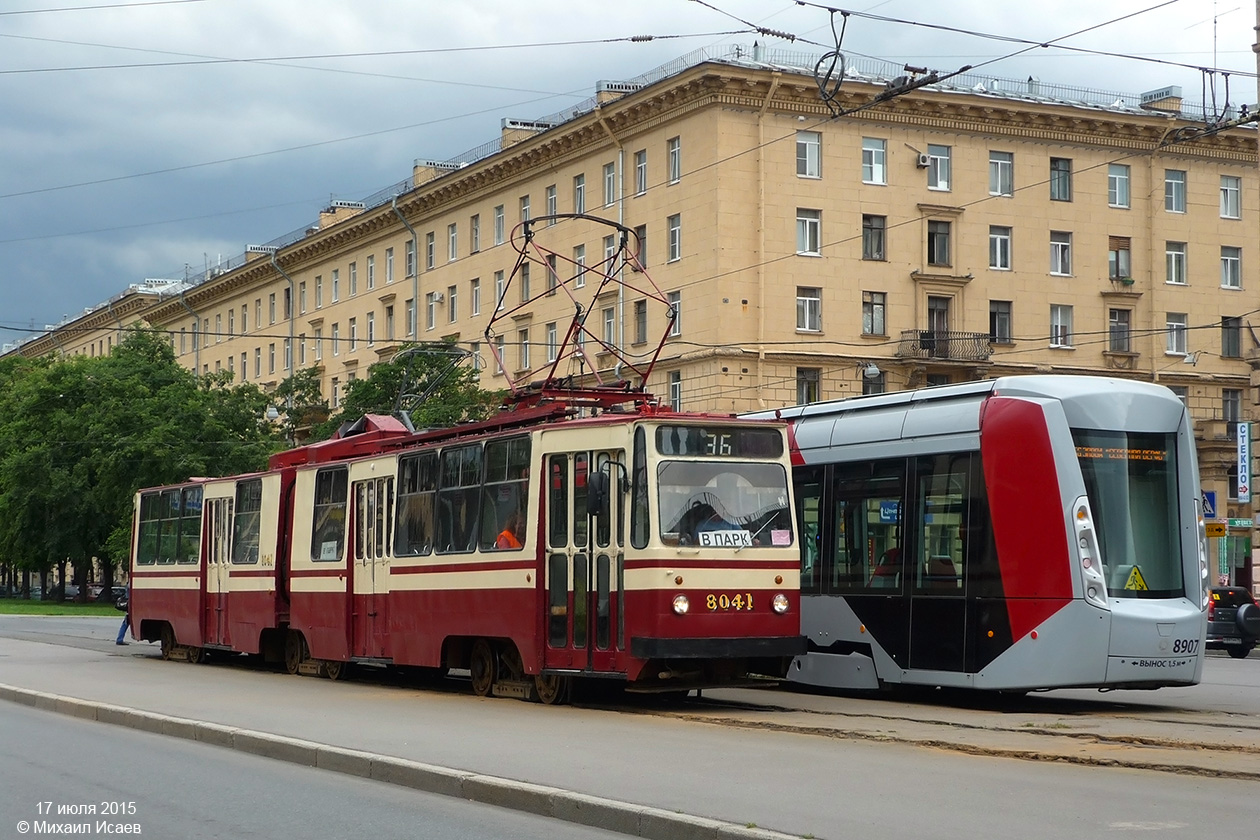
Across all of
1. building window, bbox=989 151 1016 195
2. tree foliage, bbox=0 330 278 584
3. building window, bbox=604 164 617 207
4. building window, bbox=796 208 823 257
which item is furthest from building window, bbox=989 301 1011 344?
tree foliage, bbox=0 330 278 584

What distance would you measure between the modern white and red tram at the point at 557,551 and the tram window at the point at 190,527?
4.17 m

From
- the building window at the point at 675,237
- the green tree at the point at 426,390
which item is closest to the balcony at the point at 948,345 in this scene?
the building window at the point at 675,237

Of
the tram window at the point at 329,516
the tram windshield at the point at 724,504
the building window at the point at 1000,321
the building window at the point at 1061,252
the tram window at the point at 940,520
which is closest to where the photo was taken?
the tram windshield at the point at 724,504

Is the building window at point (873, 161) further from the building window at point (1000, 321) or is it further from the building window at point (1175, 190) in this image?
the building window at point (1175, 190)

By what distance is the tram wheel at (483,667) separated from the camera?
1759cm

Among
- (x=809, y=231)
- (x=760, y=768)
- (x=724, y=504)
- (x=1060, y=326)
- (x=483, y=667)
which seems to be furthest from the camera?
(x=1060, y=326)

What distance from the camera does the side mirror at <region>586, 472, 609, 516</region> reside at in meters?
15.1

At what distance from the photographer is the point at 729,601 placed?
15.4m

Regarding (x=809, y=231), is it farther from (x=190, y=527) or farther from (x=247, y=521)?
(x=247, y=521)

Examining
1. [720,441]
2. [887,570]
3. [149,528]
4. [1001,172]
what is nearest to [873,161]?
[1001,172]

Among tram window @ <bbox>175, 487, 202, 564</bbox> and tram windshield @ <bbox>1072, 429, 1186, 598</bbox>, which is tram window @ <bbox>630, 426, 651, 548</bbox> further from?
tram window @ <bbox>175, 487, 202, 564</bbox>

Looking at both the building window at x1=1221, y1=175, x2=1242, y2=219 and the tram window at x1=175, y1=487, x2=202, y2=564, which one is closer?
the tram window at x1=175, y1=487, x2=202, y2=564

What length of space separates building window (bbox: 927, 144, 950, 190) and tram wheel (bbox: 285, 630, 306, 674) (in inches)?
1369

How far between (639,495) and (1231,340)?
156 ft
